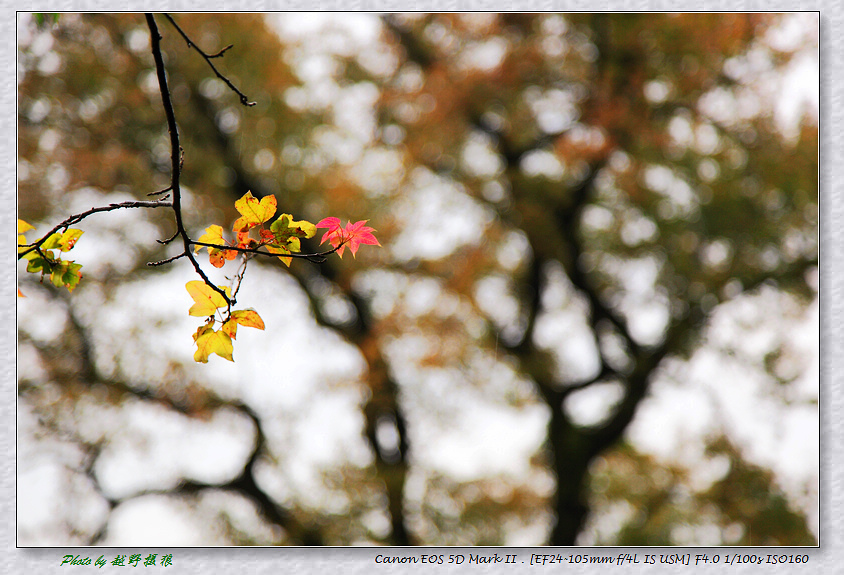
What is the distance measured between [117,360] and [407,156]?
1.86 meters

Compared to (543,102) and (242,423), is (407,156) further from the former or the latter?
(242,423)

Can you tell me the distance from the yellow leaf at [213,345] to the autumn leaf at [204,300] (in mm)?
29

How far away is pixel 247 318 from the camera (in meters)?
0.58

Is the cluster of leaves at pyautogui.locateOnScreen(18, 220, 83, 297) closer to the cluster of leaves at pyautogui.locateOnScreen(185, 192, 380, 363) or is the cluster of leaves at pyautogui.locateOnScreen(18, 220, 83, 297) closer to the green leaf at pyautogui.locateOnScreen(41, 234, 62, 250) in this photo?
the green leaf at pyautogui.locateOnScreen(41, 234, 62, 250)

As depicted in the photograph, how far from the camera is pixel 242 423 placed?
2.95 meters

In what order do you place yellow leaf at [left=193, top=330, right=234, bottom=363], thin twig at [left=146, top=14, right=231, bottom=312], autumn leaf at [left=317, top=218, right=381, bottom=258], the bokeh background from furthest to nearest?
the bokeh background → autumn leaf at [left=317, top=218, right=381, bottom=258] → yellow leaf at [left=193, top=330, right=234, bottom=363] → thin twig at [left=146, top=14, right=231, bottom=312]

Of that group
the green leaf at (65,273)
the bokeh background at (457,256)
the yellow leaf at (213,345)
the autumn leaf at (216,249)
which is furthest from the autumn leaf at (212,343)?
the bokeh background at (457,256)

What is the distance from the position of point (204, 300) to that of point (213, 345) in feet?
0.17

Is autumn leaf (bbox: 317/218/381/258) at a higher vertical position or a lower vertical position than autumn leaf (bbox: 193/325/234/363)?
higher

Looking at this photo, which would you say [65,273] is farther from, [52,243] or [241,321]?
[241,321]

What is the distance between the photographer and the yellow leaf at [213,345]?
55 cm

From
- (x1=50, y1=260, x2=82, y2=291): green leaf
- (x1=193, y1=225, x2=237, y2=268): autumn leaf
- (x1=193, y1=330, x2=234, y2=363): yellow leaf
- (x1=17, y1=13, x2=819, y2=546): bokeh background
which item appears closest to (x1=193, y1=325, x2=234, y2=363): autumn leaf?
(x1=193, y1=330, x2=234, y2=363): yellow leaf

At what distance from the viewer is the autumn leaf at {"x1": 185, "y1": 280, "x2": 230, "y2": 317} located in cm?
57

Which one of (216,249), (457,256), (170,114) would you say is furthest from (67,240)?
(457,256)
